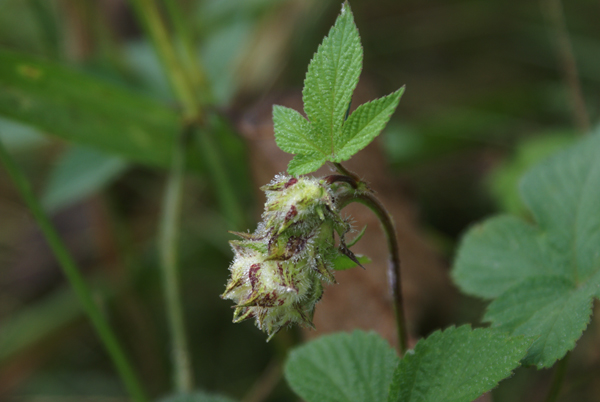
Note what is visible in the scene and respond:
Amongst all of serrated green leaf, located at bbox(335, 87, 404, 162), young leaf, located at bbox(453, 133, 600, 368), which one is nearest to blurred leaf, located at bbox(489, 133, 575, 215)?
young leaf, located at bbox(453, 133, 600, 368)

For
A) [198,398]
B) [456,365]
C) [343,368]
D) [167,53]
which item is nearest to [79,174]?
[167,53]

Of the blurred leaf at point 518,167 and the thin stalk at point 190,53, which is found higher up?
the thin stalk at point 190,53

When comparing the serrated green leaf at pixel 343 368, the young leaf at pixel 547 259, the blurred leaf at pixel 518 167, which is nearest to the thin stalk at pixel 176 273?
the serrated green leaf at pixel 343 368

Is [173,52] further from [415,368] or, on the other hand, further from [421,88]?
[421,88]

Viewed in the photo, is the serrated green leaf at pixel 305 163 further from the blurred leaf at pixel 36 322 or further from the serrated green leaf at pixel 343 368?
the blurred leaf at pixel 36 322

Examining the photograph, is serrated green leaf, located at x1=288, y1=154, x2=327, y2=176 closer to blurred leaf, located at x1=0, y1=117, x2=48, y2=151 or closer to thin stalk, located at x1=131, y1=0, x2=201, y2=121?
thin stalk, located at x1=131, y1=0, x2=201, y2=121

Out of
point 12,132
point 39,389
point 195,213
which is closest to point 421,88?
point 195,213
